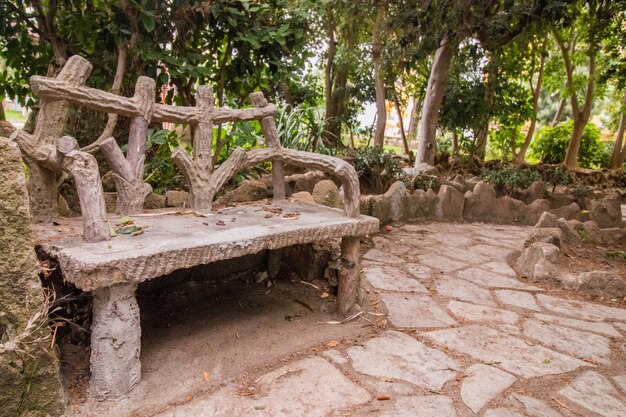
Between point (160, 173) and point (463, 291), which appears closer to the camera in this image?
point (463, 291)

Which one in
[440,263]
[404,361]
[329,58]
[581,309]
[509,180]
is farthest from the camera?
[329,58]

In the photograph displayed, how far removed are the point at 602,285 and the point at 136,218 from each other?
3.15 metres

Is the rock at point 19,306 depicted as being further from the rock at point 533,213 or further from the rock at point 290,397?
the rock at point 533,213

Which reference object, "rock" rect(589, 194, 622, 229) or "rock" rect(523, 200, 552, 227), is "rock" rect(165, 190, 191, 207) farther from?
"rock" rect(589, 194, 622, 229)

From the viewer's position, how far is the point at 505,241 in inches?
179

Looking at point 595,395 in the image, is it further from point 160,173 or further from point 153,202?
point 160,173

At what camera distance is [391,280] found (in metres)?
3.17

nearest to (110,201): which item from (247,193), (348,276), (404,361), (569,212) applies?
(247,193)

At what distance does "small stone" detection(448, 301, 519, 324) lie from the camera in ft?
8.67

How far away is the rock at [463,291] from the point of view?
2.95 meters

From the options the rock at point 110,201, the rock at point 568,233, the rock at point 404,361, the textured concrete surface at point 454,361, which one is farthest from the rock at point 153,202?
the rock at point 568,233

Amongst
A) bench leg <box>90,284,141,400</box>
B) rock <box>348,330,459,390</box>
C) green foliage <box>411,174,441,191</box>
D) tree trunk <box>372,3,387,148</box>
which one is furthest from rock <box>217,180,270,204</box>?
tree trunk <box>372,3,387,148</box>

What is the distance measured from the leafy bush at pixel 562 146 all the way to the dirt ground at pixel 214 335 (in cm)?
987

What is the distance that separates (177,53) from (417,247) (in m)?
2.61
